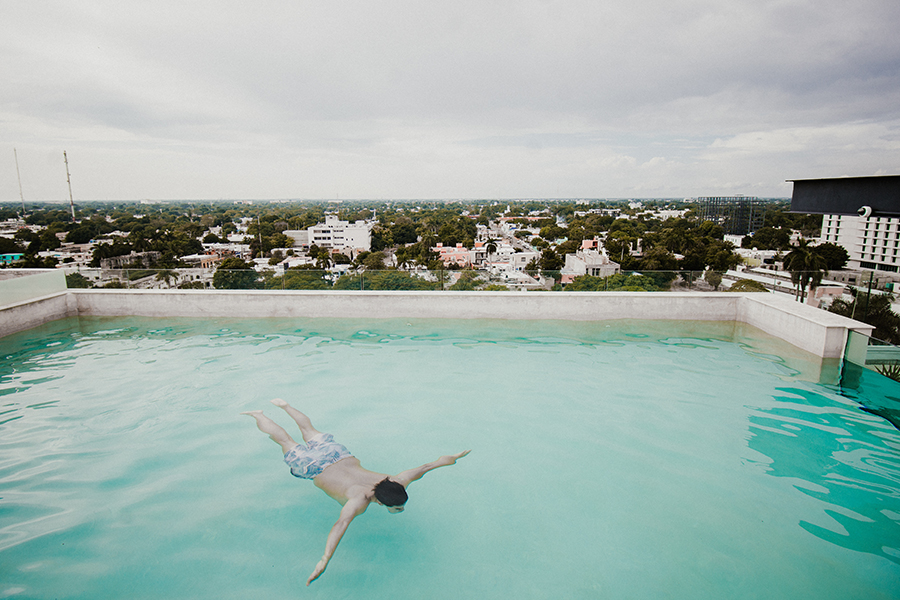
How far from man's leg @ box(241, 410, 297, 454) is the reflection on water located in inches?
159

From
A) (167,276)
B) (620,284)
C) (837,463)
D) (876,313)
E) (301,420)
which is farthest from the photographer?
(167,276)

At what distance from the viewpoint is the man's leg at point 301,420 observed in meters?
3.82

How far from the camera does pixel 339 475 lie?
128 inches

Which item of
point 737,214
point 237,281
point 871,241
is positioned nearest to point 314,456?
point 237,281

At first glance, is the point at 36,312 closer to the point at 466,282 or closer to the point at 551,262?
the point at 466,282

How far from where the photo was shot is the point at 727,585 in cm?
236

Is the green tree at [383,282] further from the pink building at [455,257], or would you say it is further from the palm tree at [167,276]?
the pink building at [455,257]

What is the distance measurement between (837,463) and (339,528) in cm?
420

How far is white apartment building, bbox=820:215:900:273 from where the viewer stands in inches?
2133

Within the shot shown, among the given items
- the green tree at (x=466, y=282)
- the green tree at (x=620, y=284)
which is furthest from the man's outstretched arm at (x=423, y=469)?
→ the green tree at (x=620, y=284)

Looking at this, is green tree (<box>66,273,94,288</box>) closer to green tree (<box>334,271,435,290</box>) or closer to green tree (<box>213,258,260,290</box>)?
green tree (<box>213,258,260,290</box>)

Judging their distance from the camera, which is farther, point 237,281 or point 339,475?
point 237,281

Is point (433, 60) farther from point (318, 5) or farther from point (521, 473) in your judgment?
point (521, 473)

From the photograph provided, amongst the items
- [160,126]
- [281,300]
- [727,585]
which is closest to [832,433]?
[727,585]
